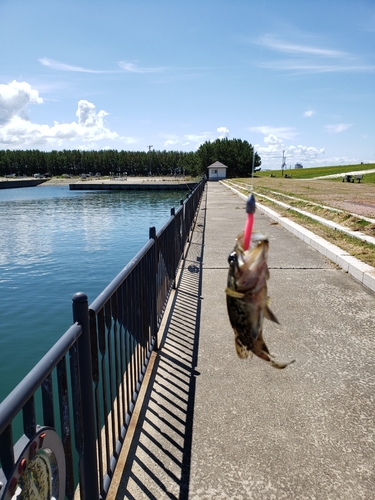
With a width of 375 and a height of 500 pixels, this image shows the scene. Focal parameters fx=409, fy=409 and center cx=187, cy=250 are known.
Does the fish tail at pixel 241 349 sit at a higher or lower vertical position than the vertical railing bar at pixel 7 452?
higher

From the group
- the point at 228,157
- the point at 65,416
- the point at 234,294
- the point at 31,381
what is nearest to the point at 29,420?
the point at 31,381

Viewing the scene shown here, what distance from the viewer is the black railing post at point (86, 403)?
219 cm

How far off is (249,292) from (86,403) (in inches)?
58.2

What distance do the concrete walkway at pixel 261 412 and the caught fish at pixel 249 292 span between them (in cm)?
168

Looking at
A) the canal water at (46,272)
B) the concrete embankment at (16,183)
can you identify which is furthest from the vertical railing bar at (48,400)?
the concrete embankment at (16,183)

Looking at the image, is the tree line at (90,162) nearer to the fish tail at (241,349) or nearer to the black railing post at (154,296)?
the black railing post at (154,296)

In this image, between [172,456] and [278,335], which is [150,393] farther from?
[278,335]

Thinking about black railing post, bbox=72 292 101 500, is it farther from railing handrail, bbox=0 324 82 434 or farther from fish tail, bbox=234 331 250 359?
fish tail, bbox=234 331 250 359

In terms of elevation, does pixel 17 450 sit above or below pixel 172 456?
above

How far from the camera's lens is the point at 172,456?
2.93 meters

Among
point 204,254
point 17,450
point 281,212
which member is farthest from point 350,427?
point 281,212

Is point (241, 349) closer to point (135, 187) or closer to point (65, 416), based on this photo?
point (65, 416)

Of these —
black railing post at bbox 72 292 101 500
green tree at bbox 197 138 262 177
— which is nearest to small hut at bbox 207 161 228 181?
green tree at bbox 197 138 262 177

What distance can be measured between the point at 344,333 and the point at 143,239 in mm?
18318
